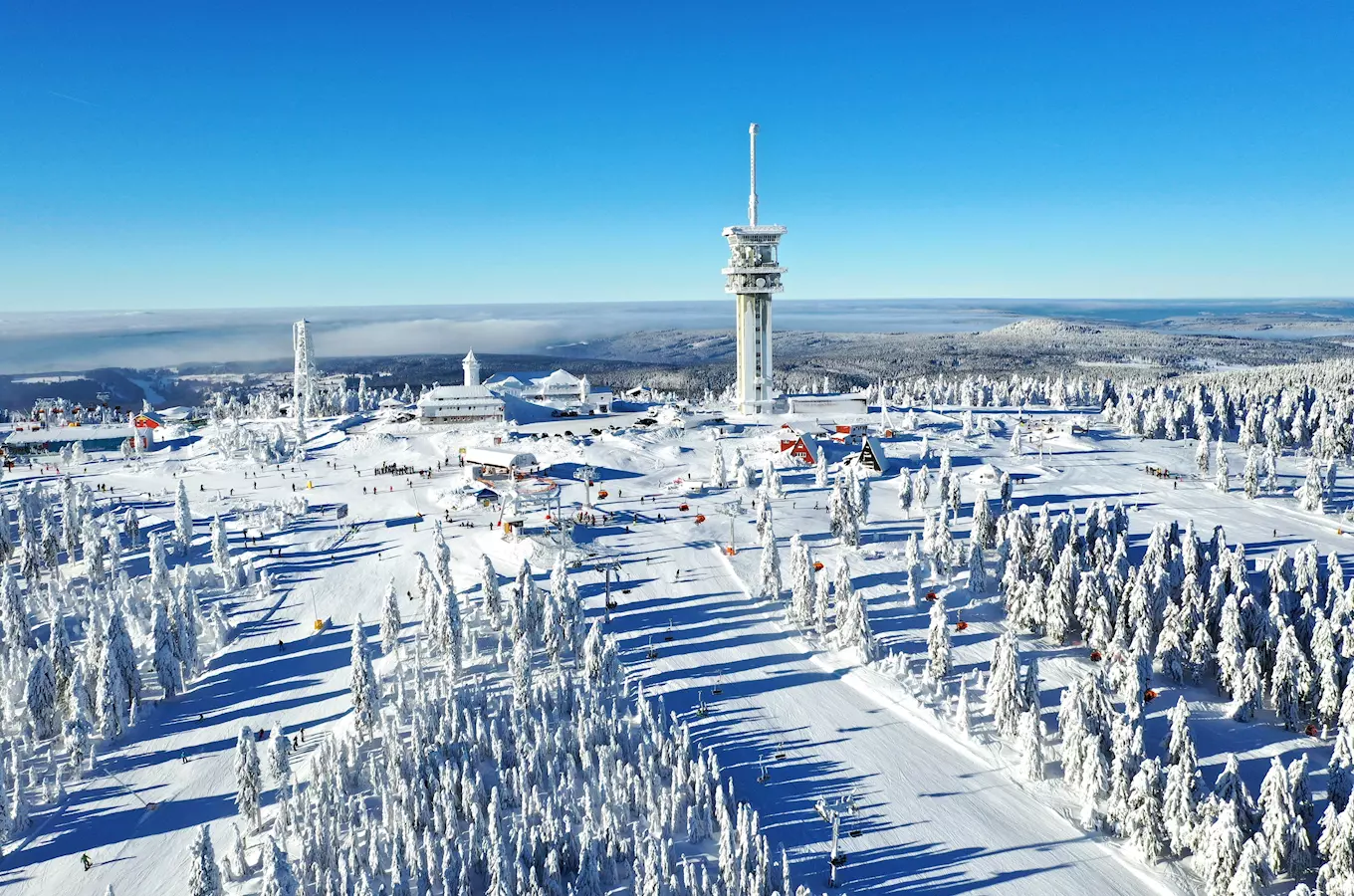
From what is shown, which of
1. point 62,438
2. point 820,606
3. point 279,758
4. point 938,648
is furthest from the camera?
point 62,438

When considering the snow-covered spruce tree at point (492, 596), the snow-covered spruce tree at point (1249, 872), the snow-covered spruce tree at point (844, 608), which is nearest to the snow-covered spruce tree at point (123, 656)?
the snow-covered spruce tree at point (492, 596)

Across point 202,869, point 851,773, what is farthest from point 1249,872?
point 202,869

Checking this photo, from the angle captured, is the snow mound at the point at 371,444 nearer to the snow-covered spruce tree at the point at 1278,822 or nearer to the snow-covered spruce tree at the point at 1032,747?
the snow-covered spruce tree at the point at 1032,747

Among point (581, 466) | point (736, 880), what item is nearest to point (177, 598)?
point (736, 880)

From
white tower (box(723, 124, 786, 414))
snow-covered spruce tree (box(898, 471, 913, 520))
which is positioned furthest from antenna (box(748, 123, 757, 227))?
snow-covered spruce tree (box(898, 471, 913, 520))

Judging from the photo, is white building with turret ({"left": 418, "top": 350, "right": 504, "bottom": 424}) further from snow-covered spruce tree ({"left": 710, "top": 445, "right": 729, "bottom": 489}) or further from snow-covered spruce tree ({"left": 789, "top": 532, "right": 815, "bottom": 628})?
snow-covered spruce tree ({"left": 789, "top": 532, "right": 815, "bottom": 628})

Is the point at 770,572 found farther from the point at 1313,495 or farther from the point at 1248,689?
the point at 1313,495
